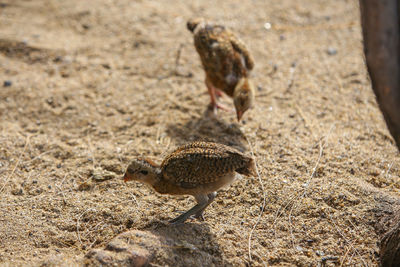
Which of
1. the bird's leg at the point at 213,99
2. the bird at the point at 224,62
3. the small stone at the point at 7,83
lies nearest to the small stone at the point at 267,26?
the bird at the point at 224,62

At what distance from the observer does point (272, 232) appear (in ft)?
11.8

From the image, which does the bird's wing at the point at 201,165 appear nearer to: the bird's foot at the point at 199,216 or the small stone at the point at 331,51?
the bird's foot at the point at 199,216

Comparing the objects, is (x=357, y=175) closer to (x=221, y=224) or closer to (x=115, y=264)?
(x=221, y=224)

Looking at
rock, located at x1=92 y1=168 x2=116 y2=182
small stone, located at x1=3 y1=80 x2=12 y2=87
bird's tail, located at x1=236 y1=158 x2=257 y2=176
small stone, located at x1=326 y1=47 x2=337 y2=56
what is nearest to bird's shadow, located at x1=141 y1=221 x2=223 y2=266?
bird's tail, located at x1=236 y1=158 x2=257 y2=176

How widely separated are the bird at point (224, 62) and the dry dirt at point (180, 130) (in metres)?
0.40

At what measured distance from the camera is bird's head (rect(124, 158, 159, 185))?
3648 mm

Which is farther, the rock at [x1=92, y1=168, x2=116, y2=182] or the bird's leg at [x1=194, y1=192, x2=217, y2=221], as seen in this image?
the rock at [x1=92, y1=168, x2=116, y2=182]

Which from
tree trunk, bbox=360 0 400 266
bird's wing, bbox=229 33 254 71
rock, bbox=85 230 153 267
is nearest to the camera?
tree trunk, bbox=360 0 400 266

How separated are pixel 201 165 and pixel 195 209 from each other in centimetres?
42

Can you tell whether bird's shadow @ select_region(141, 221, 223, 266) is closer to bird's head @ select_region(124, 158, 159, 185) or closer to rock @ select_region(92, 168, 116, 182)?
bird's head @ select_region(124, 158, 159, 185)

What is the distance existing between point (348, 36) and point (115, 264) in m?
5.39

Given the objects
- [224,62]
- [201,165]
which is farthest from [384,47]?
[224,62]

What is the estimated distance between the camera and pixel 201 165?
3.52 meters

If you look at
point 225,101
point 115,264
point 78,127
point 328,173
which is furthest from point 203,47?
point 115,264
